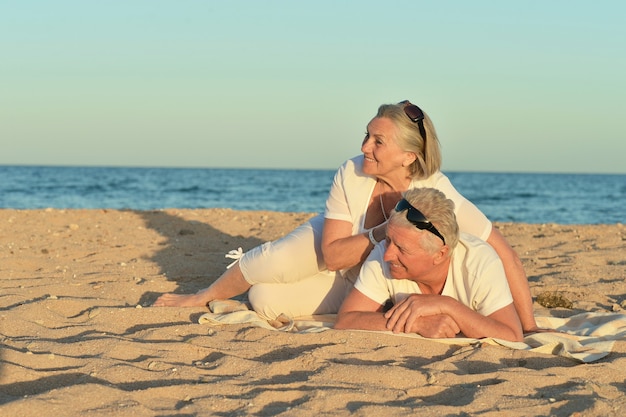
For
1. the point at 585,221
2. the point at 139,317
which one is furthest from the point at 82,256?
the point at 585,221

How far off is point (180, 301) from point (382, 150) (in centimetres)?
188

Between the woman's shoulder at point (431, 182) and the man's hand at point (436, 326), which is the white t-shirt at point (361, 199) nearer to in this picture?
the woman's shoulder at point (431, 182)

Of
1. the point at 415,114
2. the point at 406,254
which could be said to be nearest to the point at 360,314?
the point at 406,254

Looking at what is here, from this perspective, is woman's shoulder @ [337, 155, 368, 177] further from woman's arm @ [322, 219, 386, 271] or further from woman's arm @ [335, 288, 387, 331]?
woman's arm @ [335, 288, 387, 331]

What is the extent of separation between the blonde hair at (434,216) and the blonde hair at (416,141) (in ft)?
1.86

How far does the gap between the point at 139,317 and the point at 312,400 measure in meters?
2.04

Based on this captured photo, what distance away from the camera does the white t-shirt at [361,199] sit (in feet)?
15.9

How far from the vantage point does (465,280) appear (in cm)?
443

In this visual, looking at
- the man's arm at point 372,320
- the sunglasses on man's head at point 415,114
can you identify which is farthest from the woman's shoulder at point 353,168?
the man's arm at point 372,320

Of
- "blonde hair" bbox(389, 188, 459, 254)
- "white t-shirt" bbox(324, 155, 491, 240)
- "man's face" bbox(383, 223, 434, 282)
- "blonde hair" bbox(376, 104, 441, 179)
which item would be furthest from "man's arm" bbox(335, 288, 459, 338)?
"blonde hair" bbox(376, 104, 441, 179)

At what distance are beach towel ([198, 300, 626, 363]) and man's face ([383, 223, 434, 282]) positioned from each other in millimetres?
404

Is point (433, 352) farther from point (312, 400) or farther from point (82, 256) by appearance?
point (82, 256)

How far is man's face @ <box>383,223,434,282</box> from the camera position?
4141 millimetres

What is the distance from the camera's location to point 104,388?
3.33m
